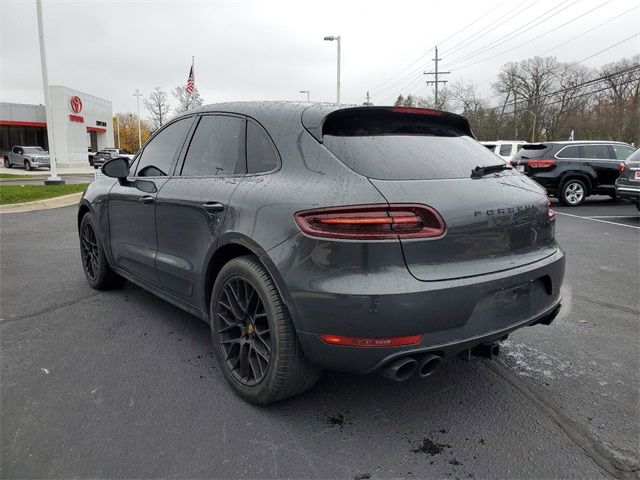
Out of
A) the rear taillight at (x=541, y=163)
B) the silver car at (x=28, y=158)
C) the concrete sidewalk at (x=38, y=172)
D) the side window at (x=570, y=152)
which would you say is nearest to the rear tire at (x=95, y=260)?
the rear taillight at (x=541, y=163)

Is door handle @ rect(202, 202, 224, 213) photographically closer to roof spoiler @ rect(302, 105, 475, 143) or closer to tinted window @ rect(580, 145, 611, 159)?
roof spoiler @ rect(302, 105, 475, 143)

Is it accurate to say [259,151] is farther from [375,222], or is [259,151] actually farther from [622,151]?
[622,151]

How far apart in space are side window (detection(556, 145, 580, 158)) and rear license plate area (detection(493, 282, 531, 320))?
1216cm

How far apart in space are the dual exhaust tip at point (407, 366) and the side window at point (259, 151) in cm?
120

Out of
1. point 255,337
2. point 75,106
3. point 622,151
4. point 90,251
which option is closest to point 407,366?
point 255,337

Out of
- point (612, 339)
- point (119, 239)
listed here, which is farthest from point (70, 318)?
point (612, 339)

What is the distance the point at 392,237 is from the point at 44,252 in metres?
6.02

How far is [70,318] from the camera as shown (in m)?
3.98

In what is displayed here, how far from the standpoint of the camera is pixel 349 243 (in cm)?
212

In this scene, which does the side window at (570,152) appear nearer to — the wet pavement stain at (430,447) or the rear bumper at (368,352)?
the rear bumper at (368,352)

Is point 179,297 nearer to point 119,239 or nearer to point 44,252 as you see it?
point 119,239

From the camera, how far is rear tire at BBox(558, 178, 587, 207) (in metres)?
13.1

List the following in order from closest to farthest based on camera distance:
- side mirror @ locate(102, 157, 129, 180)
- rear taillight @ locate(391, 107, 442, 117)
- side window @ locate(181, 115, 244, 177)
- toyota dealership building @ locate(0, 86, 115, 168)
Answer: rear taillight @ locate(391, 107, 442, 117), side window @ locate(181, 115, 244, 177), side mirror @ locate(102, 157, 129, 180), toyota dealership building @ locate(0, 86, 115, 168)

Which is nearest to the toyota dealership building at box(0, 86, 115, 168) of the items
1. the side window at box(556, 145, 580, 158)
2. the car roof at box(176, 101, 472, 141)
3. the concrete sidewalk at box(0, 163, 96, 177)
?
the concrete sidewalk at box(0, 163, 96, 177)
